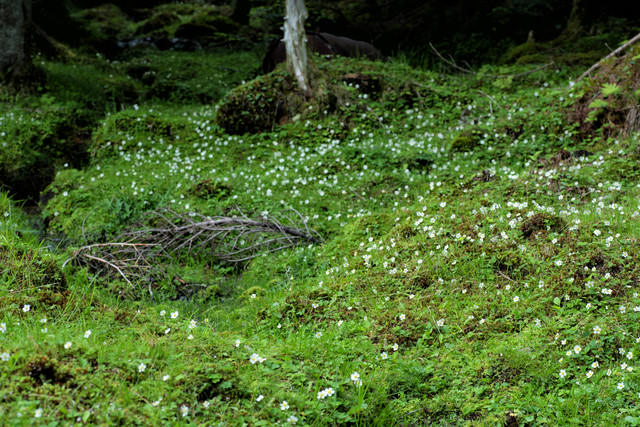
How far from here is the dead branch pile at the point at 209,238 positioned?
690 centimetres

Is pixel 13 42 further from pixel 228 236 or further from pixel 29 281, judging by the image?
pixel 29 281

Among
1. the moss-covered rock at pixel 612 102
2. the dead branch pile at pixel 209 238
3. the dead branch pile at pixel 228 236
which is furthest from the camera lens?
the moss-covered rock at pixel 612 102

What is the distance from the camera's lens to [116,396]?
2.94m

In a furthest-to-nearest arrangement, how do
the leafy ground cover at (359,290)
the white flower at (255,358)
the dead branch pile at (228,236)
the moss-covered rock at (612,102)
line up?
the moss-covered rock at (612,102) → the dead branch pile at (228,236) → the white flower at (255,358) → the leafy ground cover at (359,290)

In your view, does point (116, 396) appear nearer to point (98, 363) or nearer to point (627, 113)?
point (98, 363)

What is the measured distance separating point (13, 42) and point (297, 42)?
6778 mm

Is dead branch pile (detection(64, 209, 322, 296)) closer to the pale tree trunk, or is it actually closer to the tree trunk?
the pale tree trunk

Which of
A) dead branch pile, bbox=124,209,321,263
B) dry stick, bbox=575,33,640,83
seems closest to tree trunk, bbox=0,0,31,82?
dead branch pile, bbox=124,209,321,263

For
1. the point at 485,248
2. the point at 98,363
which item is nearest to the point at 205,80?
the point at 485,248

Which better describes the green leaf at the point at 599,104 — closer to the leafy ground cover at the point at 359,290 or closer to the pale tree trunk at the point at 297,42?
the leafy ground cover at the point at 359,290

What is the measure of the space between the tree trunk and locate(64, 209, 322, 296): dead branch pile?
7353 millimetres

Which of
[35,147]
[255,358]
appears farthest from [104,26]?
[255,358]

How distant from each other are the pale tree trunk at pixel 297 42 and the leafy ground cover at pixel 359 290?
1.54 metres

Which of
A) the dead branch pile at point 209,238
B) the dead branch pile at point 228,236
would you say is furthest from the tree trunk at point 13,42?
the dead branch pile at point 228,236
